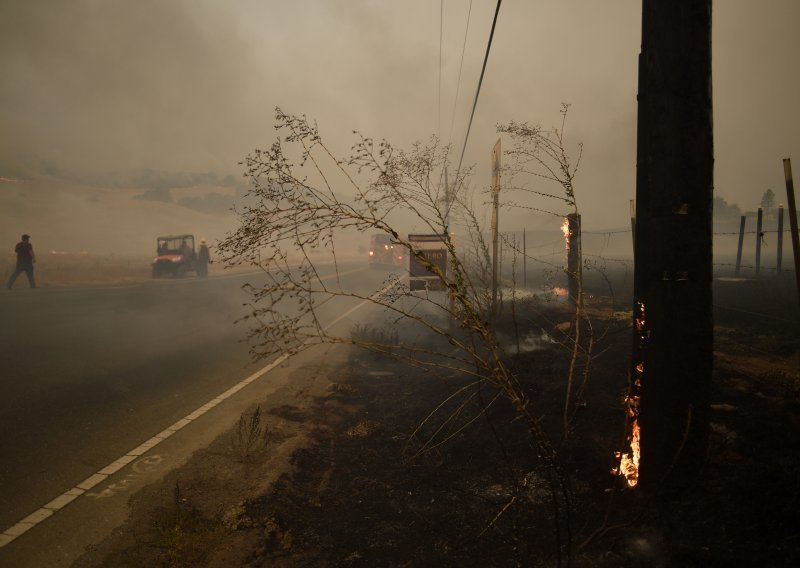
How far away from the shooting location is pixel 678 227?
7.18ft

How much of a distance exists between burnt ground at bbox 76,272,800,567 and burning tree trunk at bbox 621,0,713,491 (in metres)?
0.34

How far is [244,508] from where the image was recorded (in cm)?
320

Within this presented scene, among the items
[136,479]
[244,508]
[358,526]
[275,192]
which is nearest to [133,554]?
[244,508]

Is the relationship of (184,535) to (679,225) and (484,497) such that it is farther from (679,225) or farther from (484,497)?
(679,225)

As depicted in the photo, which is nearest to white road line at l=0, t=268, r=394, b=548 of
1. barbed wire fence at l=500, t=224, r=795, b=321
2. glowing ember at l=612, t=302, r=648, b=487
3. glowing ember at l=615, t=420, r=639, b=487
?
glowing ember at l=612, t=302, r=648, b=487

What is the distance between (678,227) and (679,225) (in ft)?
0.03

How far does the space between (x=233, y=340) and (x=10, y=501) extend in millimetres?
6249

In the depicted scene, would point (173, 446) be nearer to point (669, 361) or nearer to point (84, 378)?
point (84, 378)

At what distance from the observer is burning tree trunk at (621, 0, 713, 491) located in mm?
2182

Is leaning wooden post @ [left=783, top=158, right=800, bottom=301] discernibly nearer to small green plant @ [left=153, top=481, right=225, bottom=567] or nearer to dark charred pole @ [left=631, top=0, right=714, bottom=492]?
dark charred pole @ [left=631, top=0, right=714, bottom=492]

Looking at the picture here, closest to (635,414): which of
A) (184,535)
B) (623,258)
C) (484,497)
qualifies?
(484,497)

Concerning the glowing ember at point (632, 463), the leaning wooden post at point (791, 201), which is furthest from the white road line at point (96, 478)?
the leaning wooden post at point (791, 201)

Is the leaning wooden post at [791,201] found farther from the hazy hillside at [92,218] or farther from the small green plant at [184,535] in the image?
the hazy hillside at [92,218]

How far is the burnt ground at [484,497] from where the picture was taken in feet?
7.29
